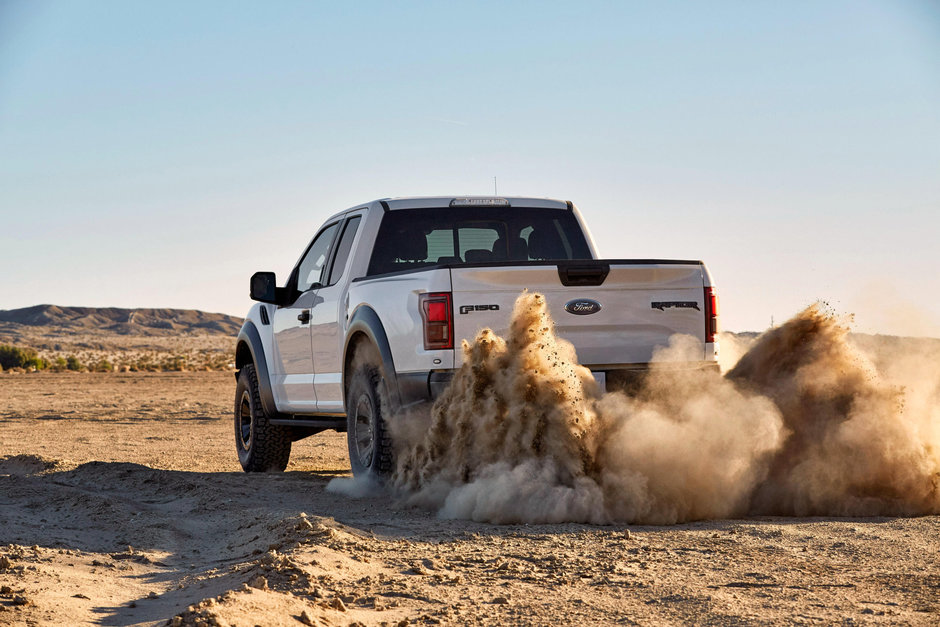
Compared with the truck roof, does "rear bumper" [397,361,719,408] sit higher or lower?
lower

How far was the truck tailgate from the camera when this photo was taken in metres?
7.06

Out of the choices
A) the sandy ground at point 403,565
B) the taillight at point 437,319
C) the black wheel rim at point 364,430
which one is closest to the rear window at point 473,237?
the black wheel rim at point 364,430

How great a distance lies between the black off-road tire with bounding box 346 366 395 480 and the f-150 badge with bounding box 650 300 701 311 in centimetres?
197

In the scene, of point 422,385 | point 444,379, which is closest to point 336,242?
point 422,385

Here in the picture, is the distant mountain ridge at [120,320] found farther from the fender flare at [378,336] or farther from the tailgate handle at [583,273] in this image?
the tailgate handle at [583,273]

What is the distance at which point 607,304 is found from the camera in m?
7.24

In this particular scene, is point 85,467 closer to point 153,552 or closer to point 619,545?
point 153,552

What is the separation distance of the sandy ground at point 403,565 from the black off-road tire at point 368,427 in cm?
27

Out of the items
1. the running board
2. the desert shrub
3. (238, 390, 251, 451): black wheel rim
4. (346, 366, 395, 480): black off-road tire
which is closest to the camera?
(346, 366, 395, 480): black off-road tire

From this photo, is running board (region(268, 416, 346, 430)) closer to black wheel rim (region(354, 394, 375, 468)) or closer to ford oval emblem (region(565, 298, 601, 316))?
black wheel rim (region(354, 394, 375, 468))

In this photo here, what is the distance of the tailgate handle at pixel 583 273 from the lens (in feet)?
23.4

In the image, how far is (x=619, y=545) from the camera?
5773 millimetres

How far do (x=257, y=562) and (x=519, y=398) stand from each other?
6.83ft

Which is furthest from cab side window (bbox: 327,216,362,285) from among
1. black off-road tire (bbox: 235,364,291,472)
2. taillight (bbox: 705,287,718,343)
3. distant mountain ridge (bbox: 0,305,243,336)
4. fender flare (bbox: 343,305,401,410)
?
distant mountain ridge (bbox: 0,305,243,336)
